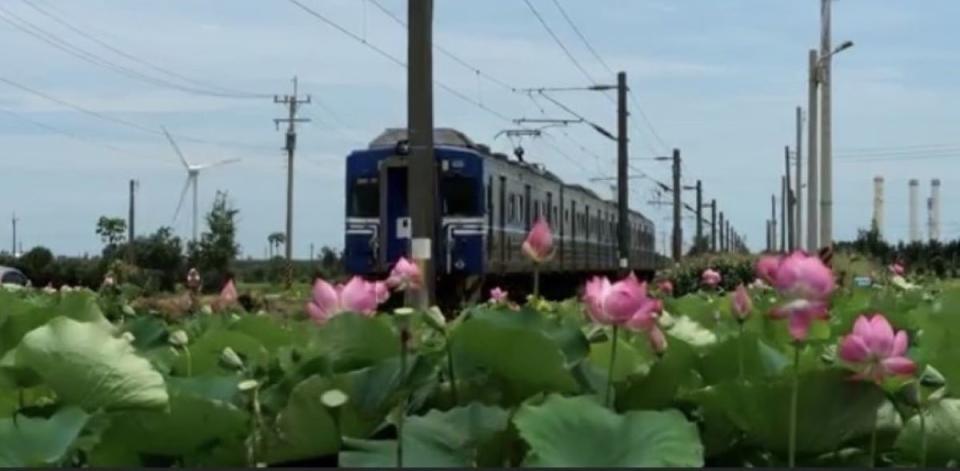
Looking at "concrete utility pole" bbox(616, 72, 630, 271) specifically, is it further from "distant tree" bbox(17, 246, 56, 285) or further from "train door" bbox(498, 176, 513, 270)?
"distant tree" bbox(17, 246, 56, 285)

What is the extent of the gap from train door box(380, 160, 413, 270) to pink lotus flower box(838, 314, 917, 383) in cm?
2298

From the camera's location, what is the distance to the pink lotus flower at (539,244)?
99.5 inches

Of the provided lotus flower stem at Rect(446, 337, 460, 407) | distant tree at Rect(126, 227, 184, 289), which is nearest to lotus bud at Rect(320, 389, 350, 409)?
lotus flower stem at Rect(446, 337, 460, 407)

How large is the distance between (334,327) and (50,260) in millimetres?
60663

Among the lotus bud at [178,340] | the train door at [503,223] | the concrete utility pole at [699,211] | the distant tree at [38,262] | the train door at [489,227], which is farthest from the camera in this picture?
the concrete utility pole at [699,211]

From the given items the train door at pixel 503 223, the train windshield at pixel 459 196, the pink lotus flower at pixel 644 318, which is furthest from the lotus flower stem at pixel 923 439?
the train door at pixel 503 223

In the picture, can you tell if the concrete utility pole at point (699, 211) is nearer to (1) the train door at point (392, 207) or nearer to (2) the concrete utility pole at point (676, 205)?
(2) the concrete utility pole at point (676, 205)

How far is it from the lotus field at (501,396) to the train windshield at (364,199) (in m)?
23.0

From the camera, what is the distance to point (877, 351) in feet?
6.32

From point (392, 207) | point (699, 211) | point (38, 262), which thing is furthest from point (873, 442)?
point (699, 211)

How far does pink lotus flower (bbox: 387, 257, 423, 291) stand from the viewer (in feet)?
7.93

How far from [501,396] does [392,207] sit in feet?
76.3

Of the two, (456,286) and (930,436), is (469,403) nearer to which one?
(930,436)

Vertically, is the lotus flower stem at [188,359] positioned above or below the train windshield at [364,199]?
below
